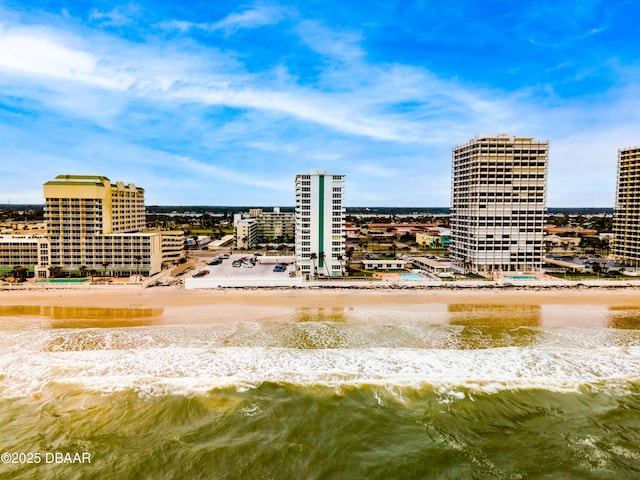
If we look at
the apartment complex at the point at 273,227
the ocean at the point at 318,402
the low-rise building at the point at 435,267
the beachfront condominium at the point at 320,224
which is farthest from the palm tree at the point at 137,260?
the apartment complex at the point at 273,227

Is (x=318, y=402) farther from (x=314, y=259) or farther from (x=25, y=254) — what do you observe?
(x=25, y=254)

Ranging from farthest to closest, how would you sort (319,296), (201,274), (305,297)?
(201,274)
(319,296)
(305,297)

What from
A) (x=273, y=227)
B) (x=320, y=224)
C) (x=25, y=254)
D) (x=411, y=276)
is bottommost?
(x=411, y=276)

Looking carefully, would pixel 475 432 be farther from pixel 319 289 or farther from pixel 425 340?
pixel 319 289

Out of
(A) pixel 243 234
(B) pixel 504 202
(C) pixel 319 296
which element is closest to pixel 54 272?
(C) pixel 319 296

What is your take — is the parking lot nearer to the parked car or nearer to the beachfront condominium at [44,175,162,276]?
the parked car

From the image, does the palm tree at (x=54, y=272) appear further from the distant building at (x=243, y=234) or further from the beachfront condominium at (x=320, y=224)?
the distant building at (x=243, y=234)

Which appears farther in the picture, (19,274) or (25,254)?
(25,254)
